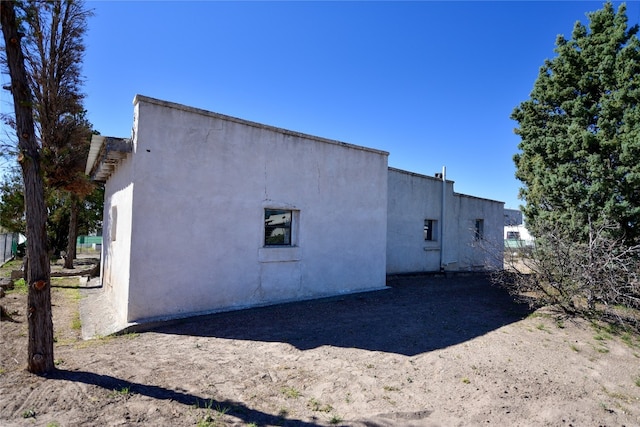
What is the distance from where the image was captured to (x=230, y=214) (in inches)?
288

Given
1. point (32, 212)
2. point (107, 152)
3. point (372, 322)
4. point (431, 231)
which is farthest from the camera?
point (431, 231)

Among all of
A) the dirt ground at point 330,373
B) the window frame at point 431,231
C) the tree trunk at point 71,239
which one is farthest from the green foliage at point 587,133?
the tree trunk at point 71,239

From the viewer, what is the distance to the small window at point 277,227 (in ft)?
26.3

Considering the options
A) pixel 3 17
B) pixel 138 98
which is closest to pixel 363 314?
pixel 138 98

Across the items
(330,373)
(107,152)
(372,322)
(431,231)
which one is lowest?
(330,373)

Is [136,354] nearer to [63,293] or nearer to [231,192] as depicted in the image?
[231,192]

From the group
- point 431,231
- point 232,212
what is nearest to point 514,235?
point 431,231

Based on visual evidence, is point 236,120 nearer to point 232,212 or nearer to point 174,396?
point 232,212

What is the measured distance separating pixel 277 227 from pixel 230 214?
1.33 m

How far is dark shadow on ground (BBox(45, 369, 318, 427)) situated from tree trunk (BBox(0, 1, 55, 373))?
0.38 m

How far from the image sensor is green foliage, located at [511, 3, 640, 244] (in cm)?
859

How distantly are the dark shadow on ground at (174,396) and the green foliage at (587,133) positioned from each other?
25.3ft

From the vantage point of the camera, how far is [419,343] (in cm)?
581

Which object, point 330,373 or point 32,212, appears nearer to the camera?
point 32,212
